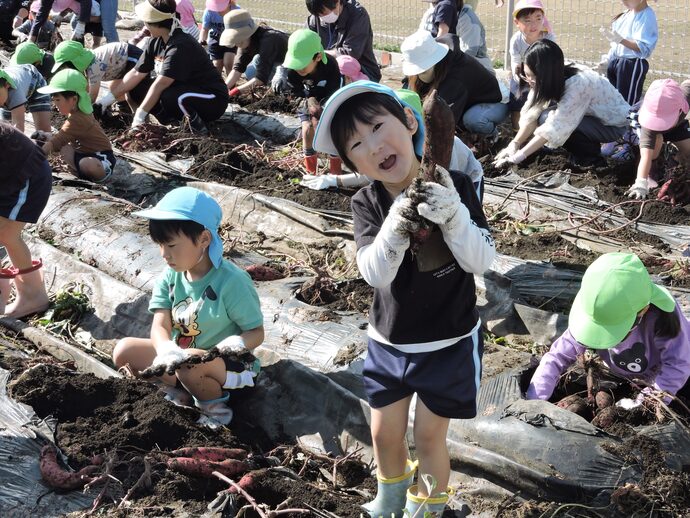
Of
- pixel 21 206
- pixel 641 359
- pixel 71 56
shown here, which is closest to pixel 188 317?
pixel 21 206

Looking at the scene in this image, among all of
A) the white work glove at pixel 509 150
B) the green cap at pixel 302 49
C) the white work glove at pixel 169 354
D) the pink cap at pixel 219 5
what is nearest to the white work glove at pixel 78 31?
the pink cap at pixel 219 5

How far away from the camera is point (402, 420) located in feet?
9.32

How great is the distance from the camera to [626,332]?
3.11 metres

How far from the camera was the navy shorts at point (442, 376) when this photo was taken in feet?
8.87

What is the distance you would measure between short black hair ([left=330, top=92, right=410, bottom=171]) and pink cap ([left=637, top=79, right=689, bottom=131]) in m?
3.65

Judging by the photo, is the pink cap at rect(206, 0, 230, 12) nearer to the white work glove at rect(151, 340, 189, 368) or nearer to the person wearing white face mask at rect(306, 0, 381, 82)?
the person wearing white face mask at rect(306, 0, 381, 82)

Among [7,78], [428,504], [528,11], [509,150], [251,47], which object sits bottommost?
[251,47]

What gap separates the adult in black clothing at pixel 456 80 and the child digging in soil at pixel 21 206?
259cm

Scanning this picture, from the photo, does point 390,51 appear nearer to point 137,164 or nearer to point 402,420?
point 137,164

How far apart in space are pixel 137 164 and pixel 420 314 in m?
4.78

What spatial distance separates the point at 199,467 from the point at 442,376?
1.01 metres

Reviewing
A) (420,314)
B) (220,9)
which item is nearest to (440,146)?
(420,314)

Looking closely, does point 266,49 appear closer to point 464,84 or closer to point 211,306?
point 464,84

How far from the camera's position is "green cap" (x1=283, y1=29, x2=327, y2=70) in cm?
671
